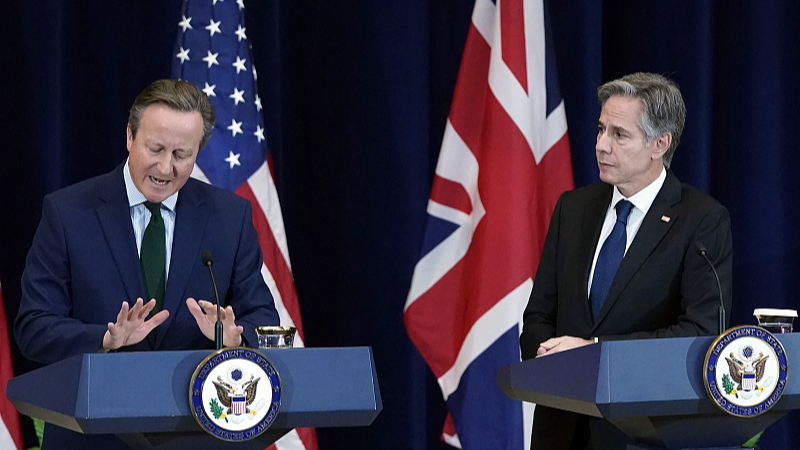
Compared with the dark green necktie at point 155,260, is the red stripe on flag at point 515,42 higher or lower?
higher

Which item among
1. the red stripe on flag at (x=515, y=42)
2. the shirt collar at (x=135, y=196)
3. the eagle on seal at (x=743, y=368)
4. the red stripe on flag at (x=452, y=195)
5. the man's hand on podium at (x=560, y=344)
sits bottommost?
the man's hand on podium at (x=560, y=344)

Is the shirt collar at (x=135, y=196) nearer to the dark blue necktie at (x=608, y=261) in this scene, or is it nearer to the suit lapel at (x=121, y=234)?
the suit lapel at (x=121, y=234)

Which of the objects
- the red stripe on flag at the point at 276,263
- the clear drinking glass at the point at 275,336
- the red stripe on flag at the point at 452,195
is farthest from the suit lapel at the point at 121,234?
the red stripe on flag at the point at 452,195

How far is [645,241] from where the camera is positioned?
2.77 meters

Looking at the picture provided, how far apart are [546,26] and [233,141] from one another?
134cm

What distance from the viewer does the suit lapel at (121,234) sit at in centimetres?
254

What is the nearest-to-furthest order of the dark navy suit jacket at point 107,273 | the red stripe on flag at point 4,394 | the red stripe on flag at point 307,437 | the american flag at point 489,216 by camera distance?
the dark navy suit jacket at point 107,273
the red stripe on flag at point 4,394
the red stripe on flag at point 307,437
the american flag at point 489,216

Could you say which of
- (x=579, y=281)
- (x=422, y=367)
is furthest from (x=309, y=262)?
(x=579, y=281)

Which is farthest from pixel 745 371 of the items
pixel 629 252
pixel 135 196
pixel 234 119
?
pixel 234 119

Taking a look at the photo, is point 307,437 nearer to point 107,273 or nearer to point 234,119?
point 234,119

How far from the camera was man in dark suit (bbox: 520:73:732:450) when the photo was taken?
2.73 metres

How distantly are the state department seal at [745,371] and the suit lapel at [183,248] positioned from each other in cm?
123

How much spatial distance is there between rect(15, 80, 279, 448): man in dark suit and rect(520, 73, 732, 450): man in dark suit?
0.79 metres

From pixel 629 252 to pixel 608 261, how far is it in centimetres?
7
